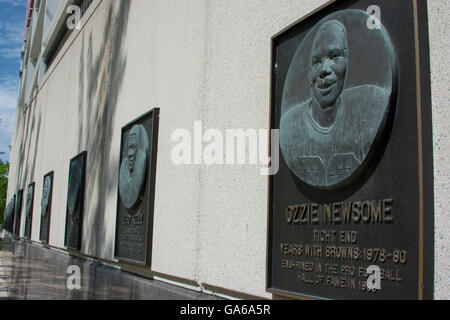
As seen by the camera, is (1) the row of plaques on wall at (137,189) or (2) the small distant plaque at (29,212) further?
(2) the small distant plaque at (29,212)

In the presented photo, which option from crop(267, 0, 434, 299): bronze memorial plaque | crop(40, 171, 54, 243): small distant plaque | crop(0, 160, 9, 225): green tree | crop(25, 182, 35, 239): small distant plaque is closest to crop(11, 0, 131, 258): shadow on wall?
crop(40, 171, 54, 243): small distant plaque

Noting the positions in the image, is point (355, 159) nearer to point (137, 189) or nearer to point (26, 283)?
point (137, 189)

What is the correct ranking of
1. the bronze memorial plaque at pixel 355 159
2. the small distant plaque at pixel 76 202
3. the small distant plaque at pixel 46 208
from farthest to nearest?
the small distant plaque at pixel 46 208 < the small distant plaque at pixel 76 202 < the bronze memorial plaque at pixel 355 159

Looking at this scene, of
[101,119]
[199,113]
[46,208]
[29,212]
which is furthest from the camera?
[29,212]

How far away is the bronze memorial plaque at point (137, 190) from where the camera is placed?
17.9ft

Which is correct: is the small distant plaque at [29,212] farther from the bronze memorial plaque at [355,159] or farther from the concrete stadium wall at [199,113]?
the bronze memorial plaque at [355,159]

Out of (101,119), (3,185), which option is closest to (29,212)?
(101,119)

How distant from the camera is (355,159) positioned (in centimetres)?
257

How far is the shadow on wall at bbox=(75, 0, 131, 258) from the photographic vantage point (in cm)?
725

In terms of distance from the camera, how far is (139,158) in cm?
578

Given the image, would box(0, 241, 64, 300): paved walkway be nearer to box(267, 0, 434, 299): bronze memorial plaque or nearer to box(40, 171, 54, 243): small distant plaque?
box(40, 171, 54, 243): small distant plaque

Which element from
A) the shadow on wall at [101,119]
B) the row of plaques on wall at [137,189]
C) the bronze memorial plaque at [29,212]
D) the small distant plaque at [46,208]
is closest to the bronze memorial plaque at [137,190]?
the row of plaques on wall at [137,189]

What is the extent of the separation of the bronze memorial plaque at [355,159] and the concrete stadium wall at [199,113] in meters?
0.09

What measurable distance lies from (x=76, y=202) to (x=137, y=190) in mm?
3585
